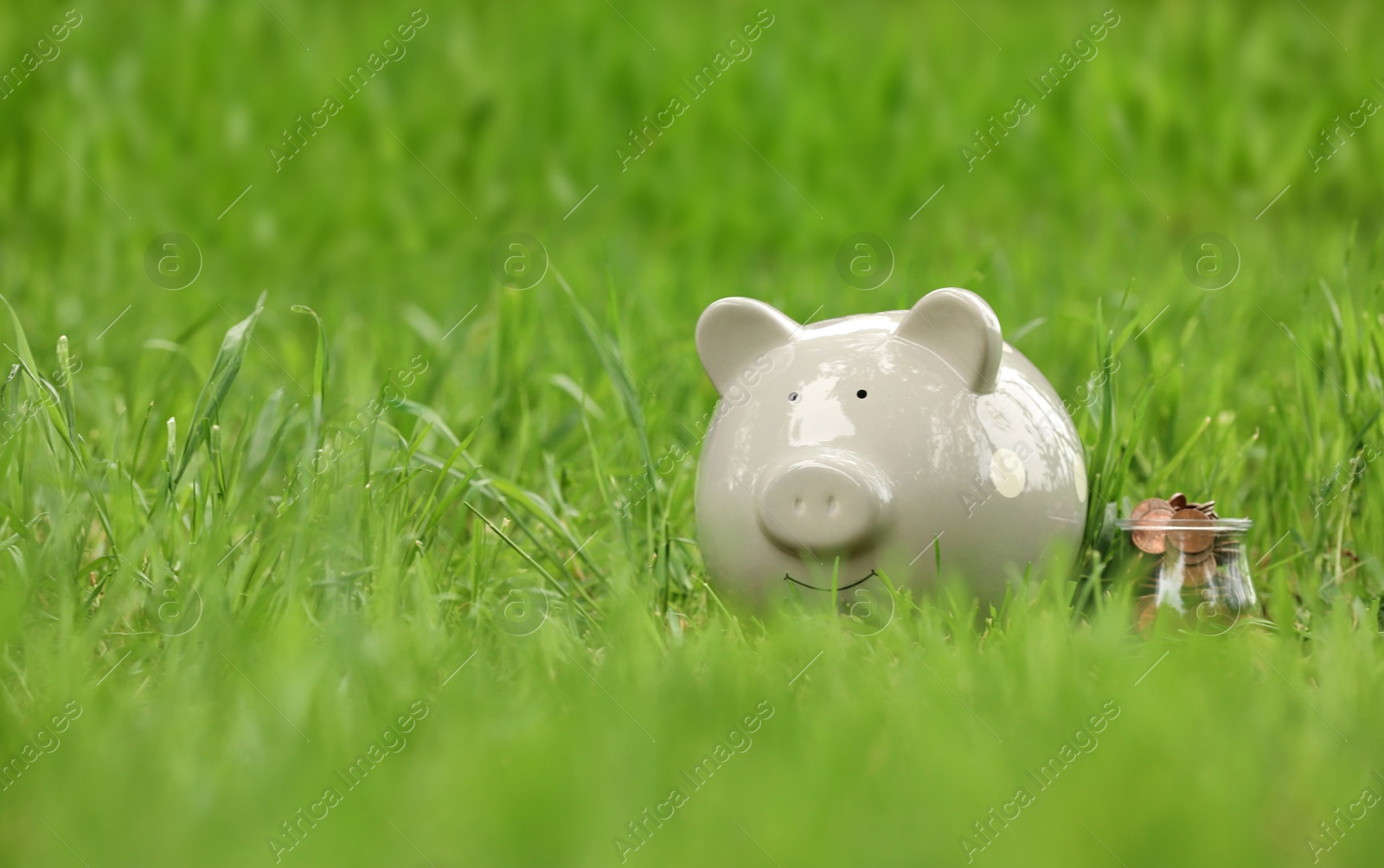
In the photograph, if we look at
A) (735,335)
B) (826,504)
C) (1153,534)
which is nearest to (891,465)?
(826,504)

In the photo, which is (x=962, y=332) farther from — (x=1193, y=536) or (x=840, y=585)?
(x=1193, y=536)

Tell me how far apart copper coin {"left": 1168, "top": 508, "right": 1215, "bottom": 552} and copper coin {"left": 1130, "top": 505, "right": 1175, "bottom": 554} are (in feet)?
0.09

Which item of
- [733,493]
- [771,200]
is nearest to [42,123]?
[771,200]

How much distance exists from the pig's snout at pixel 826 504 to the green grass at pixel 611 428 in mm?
154

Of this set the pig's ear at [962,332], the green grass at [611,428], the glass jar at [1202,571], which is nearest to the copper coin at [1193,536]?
the glass jar at [1202,571]

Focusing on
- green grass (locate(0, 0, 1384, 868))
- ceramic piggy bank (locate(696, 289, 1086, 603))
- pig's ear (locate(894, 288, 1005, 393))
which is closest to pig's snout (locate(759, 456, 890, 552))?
ceramic piggy bank (locate(696, 289, 1086, 603))

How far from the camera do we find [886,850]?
1.32 meters

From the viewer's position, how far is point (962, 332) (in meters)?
2.34

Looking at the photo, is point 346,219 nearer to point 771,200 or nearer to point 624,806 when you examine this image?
point 771,200

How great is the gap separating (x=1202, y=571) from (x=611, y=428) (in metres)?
Result: 1.58

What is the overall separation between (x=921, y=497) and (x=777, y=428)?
0.30 meters

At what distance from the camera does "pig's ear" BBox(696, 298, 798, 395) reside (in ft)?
8.30

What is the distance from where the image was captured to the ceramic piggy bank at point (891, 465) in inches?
88.5

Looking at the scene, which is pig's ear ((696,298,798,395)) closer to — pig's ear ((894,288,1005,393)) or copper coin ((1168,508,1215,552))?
pig's ear ((894,288,1005,393))
